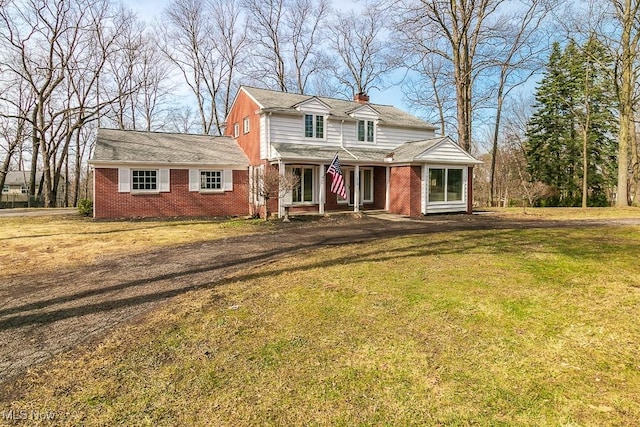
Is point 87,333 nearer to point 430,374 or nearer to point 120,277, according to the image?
point 120,277

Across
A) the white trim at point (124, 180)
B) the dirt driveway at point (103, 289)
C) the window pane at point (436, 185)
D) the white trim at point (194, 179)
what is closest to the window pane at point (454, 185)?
the window pane at point (436, 185)

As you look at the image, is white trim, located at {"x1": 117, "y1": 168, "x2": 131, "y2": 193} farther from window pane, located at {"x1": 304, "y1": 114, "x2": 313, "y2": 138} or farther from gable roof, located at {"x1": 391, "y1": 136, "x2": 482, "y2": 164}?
gable roof, located at {"x1": 391, "y1": 136, "x2": 482, "y2": 164}

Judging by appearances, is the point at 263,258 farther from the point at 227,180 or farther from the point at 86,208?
the point at 86,208

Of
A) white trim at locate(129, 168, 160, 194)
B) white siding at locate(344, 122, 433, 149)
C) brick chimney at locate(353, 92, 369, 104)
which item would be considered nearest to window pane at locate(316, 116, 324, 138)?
white siding at locate(344, 122, 433, 149)

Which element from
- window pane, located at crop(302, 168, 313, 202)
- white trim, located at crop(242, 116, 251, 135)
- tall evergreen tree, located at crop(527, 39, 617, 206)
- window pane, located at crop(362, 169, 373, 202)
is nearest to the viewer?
window pane, located at crop(302, 168, 313, 202)

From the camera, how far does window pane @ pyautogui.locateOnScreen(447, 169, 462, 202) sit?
A: 17.8 meters

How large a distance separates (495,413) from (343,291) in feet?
9.03

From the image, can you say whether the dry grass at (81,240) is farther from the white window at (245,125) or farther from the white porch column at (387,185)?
the white window at (245,125)

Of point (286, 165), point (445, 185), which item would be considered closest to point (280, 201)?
point (286, 165)

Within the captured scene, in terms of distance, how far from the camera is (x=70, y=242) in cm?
Result: 1005

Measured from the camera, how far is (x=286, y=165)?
17.6 meters

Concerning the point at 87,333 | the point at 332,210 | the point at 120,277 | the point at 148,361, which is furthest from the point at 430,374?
the point at 332,210

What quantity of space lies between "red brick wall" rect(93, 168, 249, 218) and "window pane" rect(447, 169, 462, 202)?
32.9 feet

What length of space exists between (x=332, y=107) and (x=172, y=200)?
9.72m
